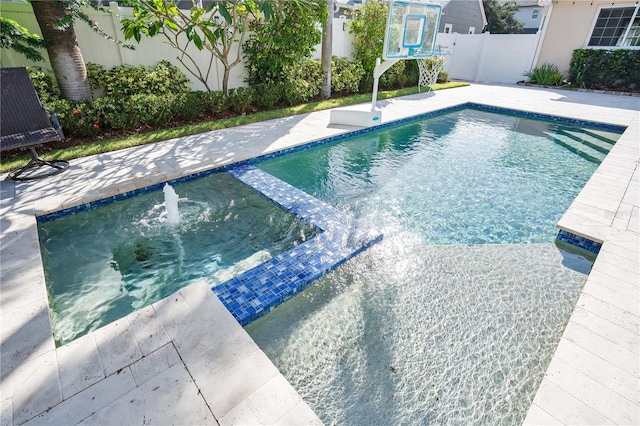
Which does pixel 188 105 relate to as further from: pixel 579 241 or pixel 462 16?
pixel 462 16

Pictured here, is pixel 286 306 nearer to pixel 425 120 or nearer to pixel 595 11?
pixel 425 120

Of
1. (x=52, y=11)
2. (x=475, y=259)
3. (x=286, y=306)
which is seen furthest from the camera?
(x=52, y=11)

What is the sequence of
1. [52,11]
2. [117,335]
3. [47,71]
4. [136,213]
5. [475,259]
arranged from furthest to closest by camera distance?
[47,71]
[52,11]
[136,213]
[475,259]
[117,335]

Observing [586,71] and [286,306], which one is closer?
[286,306]

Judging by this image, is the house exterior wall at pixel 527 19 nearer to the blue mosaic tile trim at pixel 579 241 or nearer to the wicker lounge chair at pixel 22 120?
the blue mosaic tile trim at pixel 579 241

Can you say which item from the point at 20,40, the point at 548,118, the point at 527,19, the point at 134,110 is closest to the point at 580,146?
the point at 548,118

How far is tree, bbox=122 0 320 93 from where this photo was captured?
612 centimetres

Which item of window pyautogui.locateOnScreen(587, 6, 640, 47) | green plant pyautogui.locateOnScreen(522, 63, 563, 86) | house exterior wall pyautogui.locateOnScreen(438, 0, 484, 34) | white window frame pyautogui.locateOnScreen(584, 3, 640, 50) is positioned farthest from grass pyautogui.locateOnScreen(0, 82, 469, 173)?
house exterior wall pyautogui.locateOnScreen(438, 0, 484, 34)

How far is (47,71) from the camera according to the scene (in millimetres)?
5980

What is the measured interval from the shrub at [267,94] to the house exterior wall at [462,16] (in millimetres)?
18996

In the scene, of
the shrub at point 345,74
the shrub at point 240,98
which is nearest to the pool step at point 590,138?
the shrub at point 345,74

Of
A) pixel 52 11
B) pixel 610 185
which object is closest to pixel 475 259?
pixel 610 185

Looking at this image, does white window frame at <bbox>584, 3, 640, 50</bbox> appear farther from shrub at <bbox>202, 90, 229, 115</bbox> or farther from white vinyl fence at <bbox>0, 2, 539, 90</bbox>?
shrub at <bbox>202, 90, 229, 115</bbox>

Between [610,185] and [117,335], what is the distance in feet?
21.0
